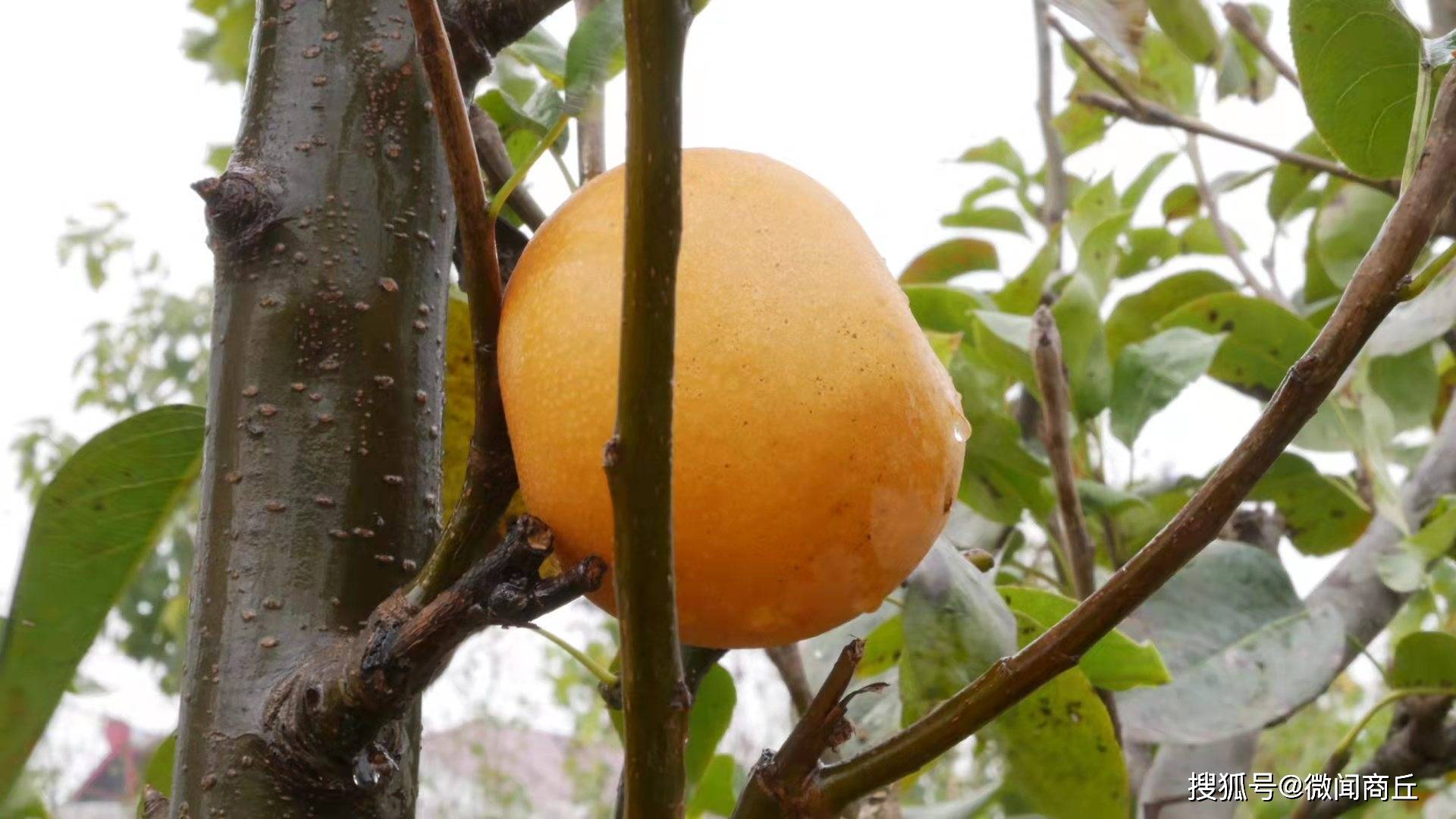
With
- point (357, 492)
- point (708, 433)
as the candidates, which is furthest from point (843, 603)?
point (357, 492)

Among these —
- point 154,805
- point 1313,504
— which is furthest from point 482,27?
point 1313,504

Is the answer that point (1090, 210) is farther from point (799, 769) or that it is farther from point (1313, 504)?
point (799, 769)

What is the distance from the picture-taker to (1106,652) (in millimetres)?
576

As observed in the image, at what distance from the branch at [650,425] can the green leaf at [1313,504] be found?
0.70 meters

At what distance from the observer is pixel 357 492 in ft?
1.50

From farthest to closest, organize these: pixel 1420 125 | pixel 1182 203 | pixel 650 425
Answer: pixel 1182 203 → pixel 1420 125 → pixel 650 425

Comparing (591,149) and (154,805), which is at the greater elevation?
(591,149)

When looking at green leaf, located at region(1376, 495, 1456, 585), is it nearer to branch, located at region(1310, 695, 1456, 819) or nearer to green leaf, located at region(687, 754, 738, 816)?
branch, located at region(1310, 695, 1456, 819)

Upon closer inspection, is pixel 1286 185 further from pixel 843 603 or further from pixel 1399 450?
pixel 843 603

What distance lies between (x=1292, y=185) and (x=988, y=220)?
0.28 metres

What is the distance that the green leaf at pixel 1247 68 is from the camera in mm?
1183

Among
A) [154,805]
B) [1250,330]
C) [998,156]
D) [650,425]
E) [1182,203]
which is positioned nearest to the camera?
[650,425]

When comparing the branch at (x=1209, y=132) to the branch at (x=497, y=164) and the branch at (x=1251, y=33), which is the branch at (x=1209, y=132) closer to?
the branch at (x=1251, y=33)

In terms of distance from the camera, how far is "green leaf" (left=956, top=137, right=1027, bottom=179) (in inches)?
48.8
